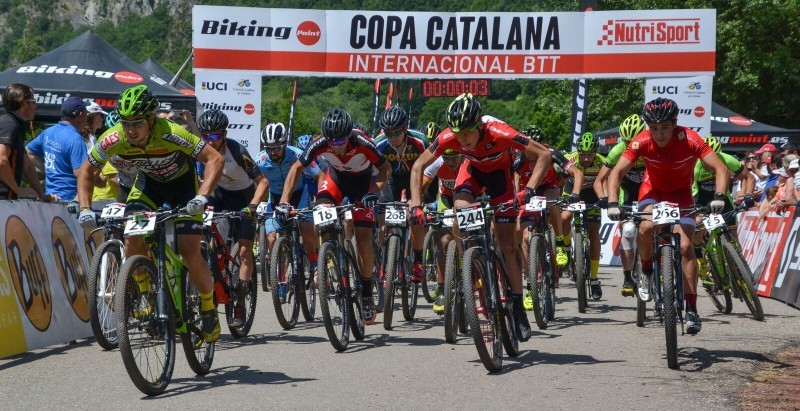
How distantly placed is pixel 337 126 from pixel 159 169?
2.27 meters

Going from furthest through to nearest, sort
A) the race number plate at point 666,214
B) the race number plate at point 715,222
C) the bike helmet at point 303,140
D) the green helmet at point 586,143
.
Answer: the bike helmet at point 303,140, the green helmet at point 586,143, the race number plate at point 715,222, the race number plate at point 666,214

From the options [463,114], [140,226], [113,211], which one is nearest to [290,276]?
[463,114]

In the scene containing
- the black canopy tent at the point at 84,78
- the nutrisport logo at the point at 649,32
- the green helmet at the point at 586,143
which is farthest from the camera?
the nutrisport logo at the point at 649,32

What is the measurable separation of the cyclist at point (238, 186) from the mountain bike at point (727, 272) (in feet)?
14.7

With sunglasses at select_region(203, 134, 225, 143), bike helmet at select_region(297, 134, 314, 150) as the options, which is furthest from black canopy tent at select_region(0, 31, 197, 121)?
sunglasses at select_region(203, 134, 225, 143)

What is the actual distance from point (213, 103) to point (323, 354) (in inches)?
551

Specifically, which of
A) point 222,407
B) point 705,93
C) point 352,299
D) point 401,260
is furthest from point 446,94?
point 222,407

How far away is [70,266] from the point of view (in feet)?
34.3

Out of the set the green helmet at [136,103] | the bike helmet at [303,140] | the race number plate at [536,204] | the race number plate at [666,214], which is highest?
the bike helmet at [303,140]

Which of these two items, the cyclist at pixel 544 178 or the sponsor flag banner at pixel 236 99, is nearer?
the cyclist at pixel 544 178

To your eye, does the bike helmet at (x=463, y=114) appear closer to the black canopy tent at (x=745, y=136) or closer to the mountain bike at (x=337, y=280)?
the mountain bike at (x=337, y=280)

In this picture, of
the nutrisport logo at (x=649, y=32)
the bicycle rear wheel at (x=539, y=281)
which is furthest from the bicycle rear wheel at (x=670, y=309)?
the nutrisport logo at (x=649, y=32)

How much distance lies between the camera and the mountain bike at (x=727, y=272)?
37.9 ft

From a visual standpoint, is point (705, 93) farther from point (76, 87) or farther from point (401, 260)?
point (401, 260)
